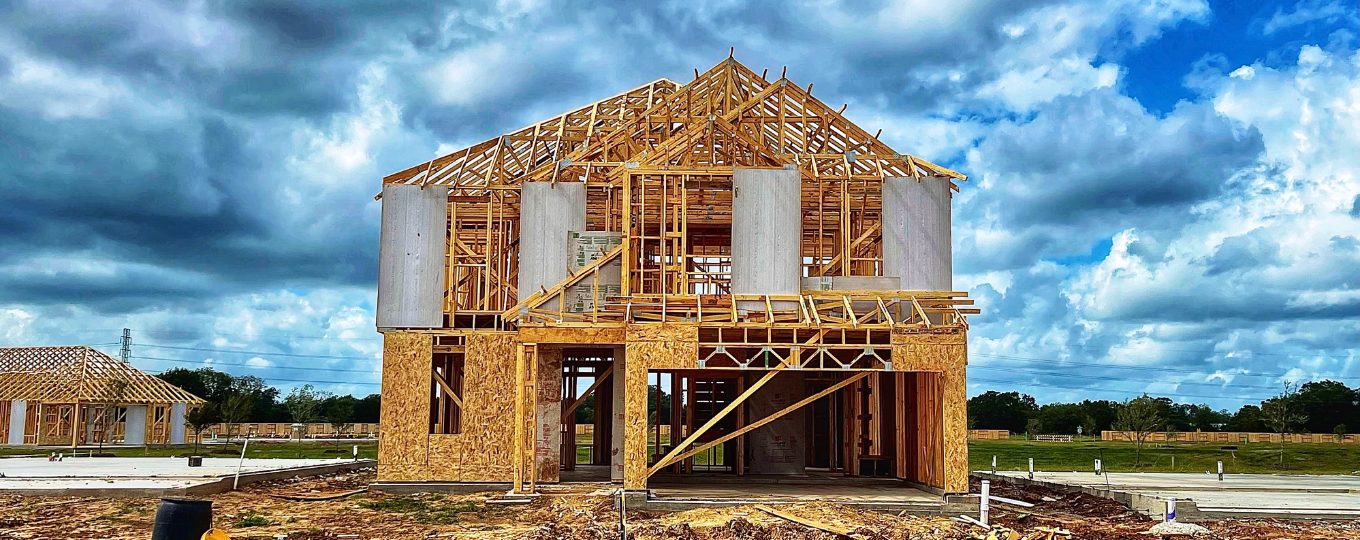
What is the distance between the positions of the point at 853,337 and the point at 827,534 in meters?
6.34

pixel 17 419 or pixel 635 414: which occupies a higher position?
pixel 635 414

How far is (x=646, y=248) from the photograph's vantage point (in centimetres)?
3130

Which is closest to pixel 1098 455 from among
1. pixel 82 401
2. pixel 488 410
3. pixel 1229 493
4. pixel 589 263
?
pixel 1229 493

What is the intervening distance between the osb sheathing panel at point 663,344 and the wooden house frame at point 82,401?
3950cm

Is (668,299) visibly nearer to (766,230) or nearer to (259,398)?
(766,230)

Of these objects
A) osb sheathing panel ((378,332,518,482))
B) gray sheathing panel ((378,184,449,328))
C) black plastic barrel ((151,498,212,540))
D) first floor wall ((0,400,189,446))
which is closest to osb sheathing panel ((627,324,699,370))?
osb sheathing panel ((378,332,518,482))

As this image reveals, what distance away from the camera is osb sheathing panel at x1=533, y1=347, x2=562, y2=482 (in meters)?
25.0

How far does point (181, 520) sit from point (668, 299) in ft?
39.1

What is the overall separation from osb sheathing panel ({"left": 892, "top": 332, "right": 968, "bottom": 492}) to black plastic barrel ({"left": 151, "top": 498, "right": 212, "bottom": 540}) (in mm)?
13012

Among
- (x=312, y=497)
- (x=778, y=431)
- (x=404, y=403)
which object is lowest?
(x=312, y=497)

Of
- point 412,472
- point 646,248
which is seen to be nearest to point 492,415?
point 412,472

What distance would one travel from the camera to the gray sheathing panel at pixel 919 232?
1024 inches

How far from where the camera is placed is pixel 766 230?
975 inches

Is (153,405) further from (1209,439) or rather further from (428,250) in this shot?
(1209,439)
